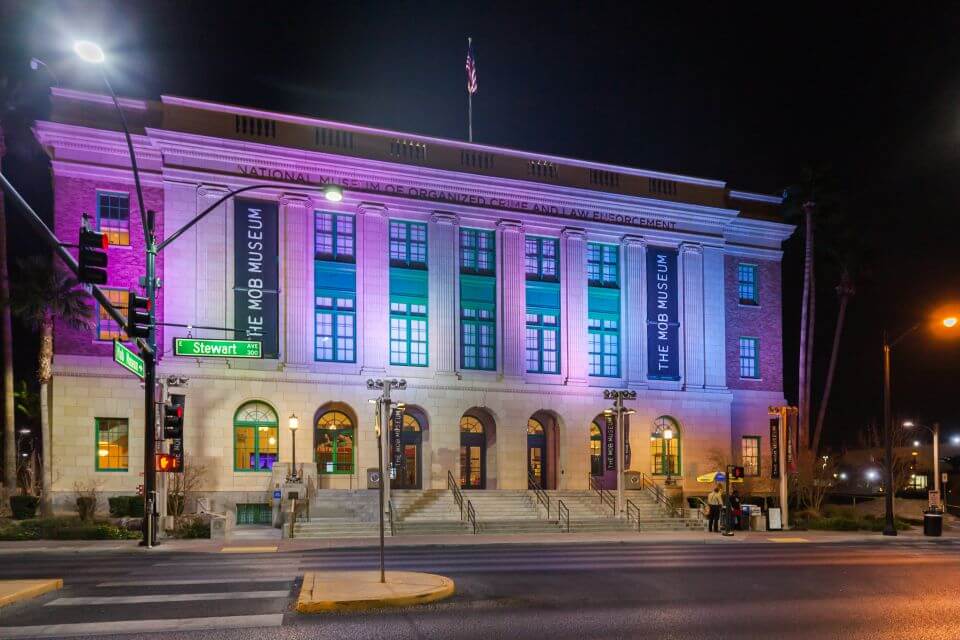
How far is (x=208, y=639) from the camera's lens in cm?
1121

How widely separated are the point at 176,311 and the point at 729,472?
72.8ft

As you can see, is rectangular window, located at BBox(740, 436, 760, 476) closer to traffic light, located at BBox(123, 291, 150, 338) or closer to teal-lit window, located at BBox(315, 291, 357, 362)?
teal-lit window, located at BBox(315, 291, 357, 362)

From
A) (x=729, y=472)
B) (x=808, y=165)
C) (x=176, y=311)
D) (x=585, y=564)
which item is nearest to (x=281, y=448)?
(x=176, y=311)

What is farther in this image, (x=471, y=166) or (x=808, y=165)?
(x=808, y=165)

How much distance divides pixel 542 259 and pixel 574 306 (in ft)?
8.86

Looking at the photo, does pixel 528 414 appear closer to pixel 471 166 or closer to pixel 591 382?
pixel 591 382

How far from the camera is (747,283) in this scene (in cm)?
4944

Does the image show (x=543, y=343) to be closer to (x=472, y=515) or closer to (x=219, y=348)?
(x=472, y=515)

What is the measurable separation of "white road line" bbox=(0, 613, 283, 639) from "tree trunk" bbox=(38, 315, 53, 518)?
24086 mm

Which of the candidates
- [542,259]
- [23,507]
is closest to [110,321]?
[23,507]

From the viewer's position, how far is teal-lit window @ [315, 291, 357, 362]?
131 ft

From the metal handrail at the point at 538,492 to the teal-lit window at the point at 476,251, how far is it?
979 centimetres

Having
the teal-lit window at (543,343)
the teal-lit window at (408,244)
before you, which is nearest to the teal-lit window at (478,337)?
the teal-lit window at (543,343)

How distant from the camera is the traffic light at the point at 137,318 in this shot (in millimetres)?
22859
